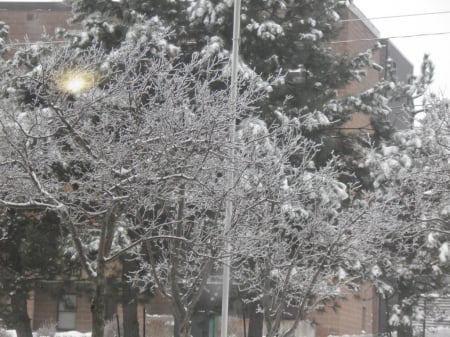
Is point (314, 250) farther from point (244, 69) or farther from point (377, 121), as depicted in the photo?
point (377, 121)

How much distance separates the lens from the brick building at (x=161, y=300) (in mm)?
29344

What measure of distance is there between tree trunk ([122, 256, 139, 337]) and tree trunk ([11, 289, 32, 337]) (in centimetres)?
280

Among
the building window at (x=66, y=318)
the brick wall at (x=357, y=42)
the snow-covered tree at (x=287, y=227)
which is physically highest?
the brick wall at (x=357, y=42)

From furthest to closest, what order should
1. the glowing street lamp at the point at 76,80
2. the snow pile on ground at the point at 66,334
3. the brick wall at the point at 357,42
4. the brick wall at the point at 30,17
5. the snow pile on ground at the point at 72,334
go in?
the brick wall at the point at 30,17
the brick wall at the point at 357,42
the snow pile on ground at the point at 72,334
the snow pile on ground at the point at 66,334
the glowing street lamp at the point at 76,80

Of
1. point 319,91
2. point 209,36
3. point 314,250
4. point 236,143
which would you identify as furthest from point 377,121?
point 236,143

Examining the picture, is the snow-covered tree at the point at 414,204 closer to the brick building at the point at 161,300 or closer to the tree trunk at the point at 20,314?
the brick building at the point at 161,300

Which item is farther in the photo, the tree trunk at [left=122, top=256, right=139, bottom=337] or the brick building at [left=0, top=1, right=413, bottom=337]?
the brick building at [left=0, top=1, right=413, bottom=337]

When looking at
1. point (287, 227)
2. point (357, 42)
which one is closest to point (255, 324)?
point (287, 227)

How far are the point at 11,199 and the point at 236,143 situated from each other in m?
A: 3.77

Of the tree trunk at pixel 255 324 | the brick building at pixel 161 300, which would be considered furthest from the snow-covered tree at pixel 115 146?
the tree trunk at pixel 255 324

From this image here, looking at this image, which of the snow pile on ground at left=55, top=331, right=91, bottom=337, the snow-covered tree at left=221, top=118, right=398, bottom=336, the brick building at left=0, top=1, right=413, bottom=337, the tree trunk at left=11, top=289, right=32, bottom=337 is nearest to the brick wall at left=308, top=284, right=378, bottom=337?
the brick building at left=0, top=1, right=413, bottom=337

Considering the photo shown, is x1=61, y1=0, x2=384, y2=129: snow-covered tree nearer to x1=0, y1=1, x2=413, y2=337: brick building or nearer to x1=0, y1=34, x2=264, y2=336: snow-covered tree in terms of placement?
x1=0, y1=1, x2=413, y2=337: brick building

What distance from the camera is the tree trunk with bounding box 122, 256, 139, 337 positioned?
79.3 feet

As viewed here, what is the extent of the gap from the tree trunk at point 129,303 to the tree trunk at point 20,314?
9.18ft
